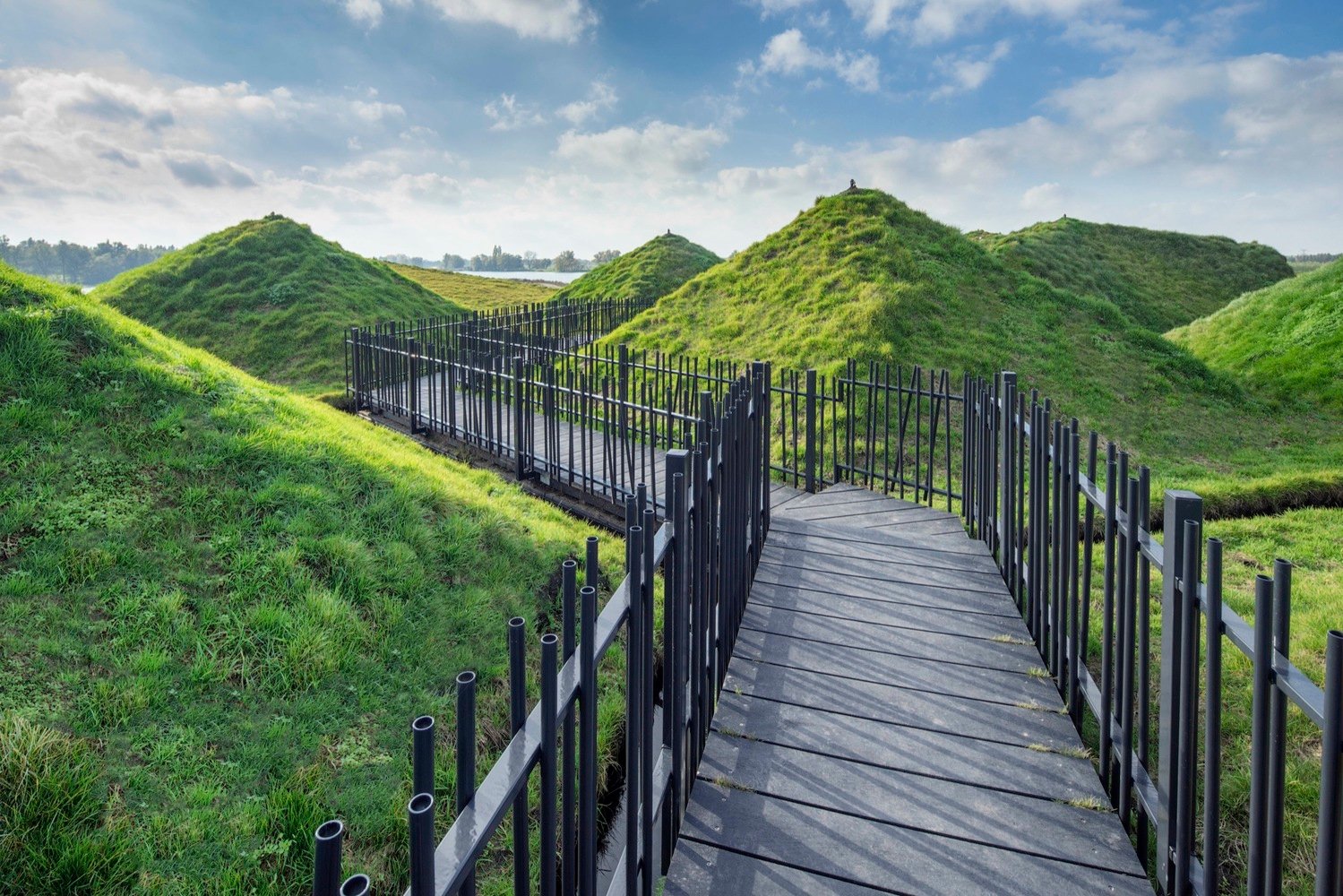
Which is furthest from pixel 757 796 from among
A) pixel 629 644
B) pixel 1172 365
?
pixel 1172 365

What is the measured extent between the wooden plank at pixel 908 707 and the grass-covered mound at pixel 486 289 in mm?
35451

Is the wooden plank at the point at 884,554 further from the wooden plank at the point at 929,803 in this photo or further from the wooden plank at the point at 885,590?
the wooden plank at the point at 929,803

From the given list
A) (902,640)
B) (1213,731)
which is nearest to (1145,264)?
(902,640)

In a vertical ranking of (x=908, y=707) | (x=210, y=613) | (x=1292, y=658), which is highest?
(x=210, y=613)

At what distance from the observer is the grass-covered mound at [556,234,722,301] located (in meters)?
31.7

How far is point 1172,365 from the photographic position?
15680 millimetres

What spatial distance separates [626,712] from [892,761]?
1557 mm

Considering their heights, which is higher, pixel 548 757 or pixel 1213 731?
pixel 548 757

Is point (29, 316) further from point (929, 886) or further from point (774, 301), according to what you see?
point (774, 301)

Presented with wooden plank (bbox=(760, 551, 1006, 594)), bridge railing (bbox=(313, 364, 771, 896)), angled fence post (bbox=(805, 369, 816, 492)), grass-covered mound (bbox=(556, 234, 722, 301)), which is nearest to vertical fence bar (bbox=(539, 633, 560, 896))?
bridge railing (bbox=(313, 364, 771, 896))

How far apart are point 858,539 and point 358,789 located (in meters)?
3.78

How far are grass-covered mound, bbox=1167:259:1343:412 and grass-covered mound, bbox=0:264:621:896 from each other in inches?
649

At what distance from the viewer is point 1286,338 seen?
58.4 feet

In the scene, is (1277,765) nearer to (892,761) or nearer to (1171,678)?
(1171,678)
